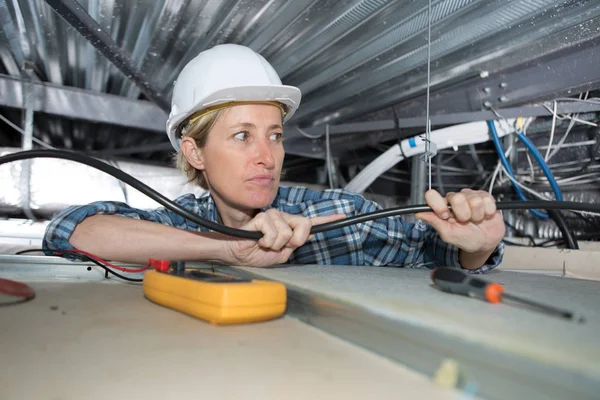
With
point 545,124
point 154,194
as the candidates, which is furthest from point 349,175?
point 154,194

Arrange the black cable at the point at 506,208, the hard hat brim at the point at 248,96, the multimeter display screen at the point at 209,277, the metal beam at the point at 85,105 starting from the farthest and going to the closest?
the metal beam at the point at 85,105, the hard hat brim at the point at 248,96, the black cable at the point at 506,208, the multimeter display screen at the point at 209,277

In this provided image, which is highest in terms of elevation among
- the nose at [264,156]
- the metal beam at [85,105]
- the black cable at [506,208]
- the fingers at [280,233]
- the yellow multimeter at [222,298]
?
the metal beam at [85,105]

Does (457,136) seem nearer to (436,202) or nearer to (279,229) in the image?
(436,202)

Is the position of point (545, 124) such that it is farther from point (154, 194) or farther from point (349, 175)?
point (154, 194)

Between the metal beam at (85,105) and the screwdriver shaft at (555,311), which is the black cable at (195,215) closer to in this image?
the screwdriver shaft at (555,311)

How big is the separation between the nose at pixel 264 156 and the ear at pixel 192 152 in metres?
0.22

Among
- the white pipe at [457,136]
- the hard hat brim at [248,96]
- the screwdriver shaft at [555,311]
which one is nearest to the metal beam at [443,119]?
the white pipe at [457,136]

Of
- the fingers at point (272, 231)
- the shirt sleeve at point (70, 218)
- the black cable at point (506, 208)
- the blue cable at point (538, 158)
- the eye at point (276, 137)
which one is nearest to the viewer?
the black cable at point (506, 208)

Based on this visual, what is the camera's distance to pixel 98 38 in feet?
3.51

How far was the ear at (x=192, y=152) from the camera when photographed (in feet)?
3.89

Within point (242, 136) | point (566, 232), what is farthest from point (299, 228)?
point (566, 232)

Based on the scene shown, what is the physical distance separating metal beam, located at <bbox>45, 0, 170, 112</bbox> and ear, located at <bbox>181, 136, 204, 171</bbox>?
0.30 metres

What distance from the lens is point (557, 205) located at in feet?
2.11

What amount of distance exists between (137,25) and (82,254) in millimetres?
699
